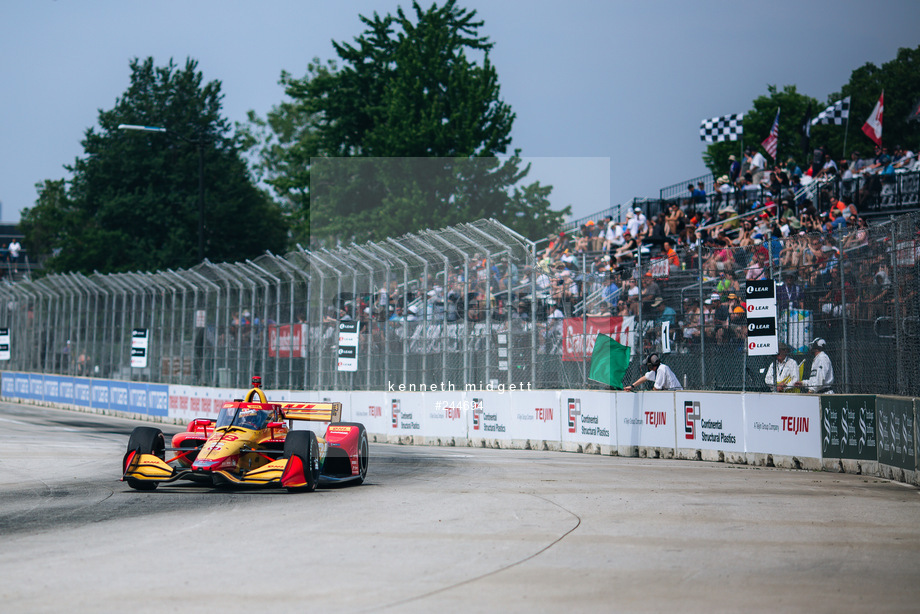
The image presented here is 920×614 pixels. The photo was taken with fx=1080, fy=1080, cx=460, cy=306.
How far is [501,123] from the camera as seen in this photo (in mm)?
49875

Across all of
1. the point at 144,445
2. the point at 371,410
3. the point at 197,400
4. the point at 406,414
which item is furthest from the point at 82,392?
the point at 144,445

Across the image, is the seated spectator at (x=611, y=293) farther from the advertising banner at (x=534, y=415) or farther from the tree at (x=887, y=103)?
the tree at (x=887, y=103)

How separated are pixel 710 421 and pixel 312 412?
22.9 feet

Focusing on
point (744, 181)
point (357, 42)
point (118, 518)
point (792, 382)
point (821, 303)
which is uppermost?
point (357, 42)

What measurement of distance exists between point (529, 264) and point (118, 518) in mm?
12930

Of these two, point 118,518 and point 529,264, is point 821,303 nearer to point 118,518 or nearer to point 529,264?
point 529,264

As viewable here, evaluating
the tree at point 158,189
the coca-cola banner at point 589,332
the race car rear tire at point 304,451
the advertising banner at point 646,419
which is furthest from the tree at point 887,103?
the race car rear tire at point 304,451

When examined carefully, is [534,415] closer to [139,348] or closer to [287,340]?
[287,340]

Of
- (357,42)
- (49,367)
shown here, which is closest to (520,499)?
(49,367)

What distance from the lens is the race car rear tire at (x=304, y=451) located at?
12.8 metres

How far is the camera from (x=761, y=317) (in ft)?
55.4

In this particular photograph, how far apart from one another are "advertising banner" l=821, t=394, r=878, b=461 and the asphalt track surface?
2.44 feet

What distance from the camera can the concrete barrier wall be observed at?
48.5ft

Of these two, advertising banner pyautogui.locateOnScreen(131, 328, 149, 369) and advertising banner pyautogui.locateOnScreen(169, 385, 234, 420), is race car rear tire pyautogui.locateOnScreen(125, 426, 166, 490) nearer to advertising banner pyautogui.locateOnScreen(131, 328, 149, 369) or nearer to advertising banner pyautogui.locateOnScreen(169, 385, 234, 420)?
advertising banner pyautogui.locateOnScreen(169, 385, 234, 420)
